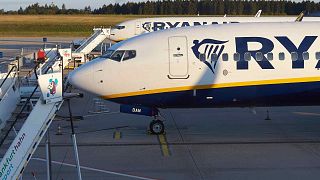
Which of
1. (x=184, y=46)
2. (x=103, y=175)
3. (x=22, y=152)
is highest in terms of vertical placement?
(x=184, y=46)

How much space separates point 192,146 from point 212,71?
226 centimetres

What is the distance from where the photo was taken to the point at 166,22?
45.6m

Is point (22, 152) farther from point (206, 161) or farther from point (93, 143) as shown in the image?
point (93, 143)

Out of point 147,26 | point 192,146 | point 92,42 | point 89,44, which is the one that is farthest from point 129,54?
point 147,26

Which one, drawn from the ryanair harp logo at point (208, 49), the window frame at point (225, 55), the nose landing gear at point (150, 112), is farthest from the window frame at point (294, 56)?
the nose landing gear at point (150, 112)

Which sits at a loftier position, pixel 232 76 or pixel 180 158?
pixel 232 76

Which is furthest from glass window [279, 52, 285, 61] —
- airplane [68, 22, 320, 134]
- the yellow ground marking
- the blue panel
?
the yellow ground marking

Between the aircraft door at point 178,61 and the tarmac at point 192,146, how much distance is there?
6.06ft

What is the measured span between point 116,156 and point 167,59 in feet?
11.3

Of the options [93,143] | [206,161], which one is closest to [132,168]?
[206,161]

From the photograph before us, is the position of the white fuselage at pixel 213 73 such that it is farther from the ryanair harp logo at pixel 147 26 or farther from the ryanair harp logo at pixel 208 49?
the ryanair harp logo at pixel 147 26

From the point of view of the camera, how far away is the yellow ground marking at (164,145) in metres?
15.7

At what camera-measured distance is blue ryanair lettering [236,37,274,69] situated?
17234mm

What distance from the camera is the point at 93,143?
671 inches
